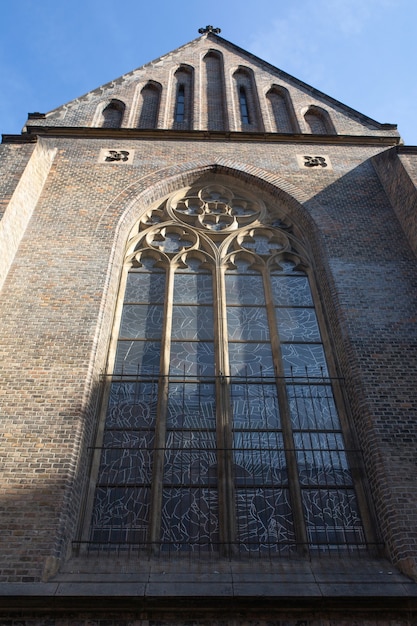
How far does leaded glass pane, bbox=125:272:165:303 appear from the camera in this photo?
825 cm

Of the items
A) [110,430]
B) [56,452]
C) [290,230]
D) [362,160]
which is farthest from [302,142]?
[56,452]

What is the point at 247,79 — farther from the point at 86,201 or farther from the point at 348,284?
the point at 348,284

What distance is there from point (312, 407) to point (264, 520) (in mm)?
1601

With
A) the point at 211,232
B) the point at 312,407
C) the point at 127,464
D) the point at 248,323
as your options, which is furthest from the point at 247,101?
the point at 127,464

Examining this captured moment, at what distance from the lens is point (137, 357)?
7.34m

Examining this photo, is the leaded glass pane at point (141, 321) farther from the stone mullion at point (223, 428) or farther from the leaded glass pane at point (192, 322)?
the stone mullion at point (223, 428)

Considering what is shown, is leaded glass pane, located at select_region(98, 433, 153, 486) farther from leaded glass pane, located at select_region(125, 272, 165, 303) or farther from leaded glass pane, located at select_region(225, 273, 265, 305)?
leaded glass pane, located at select_region(225, 273, 265, 305)

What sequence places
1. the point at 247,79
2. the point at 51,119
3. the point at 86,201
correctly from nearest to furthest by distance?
the point at 86,201, the point at 51,119, the point at 247,79

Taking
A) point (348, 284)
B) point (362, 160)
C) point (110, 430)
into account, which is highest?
point (362, 160)

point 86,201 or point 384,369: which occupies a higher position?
point 86,201

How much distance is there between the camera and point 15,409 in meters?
6.09

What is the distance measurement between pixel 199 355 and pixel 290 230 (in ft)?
11.0

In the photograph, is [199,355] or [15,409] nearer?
[15,409]

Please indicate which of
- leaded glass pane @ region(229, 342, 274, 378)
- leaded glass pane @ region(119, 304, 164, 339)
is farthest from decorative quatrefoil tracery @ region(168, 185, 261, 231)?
leaded glass pane @ region(229, 342, 274, 378)
